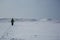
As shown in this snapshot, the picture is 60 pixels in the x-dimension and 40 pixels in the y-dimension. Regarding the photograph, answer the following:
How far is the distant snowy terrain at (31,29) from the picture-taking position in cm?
136

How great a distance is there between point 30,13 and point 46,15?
0.33m

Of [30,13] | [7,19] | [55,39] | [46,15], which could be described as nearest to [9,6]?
[7,19]

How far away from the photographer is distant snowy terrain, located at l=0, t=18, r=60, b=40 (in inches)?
53.6

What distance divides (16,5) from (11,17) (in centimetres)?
26

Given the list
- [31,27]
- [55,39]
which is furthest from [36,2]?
[55,39]

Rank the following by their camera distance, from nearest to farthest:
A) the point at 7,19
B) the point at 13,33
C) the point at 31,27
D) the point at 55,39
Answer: the point at 55,39, the point at 13,33, the point at 31,27, the point at 7,19

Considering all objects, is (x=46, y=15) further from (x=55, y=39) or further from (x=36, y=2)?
(x=55, y=39)

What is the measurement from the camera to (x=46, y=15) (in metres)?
1.73

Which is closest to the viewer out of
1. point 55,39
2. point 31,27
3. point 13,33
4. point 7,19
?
point 55,39

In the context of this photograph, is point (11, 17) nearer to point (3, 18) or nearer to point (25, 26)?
point (3, 18)

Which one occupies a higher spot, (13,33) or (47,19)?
(47,19)

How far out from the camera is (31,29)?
5.08 feet

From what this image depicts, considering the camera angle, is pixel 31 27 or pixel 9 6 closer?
pixel 31 27

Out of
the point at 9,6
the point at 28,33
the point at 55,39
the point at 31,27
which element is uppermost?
the point at 9,6
